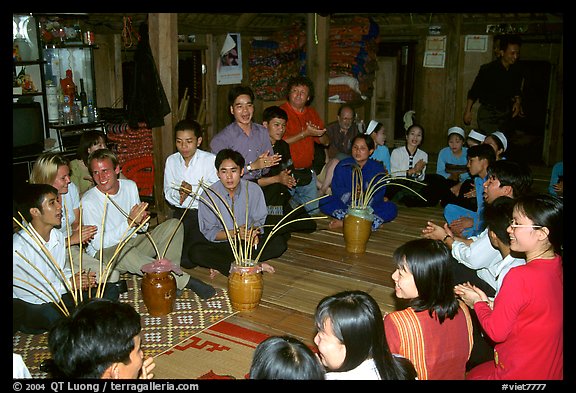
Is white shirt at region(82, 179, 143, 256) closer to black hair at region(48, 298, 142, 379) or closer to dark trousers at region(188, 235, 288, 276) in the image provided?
dark trousers at region(188, 235, 288, 276)

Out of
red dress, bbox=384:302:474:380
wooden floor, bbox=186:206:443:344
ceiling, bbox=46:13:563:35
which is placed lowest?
wooden floor, bbox=186:206:443:344

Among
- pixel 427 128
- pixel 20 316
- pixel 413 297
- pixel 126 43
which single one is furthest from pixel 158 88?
pixel 427 128

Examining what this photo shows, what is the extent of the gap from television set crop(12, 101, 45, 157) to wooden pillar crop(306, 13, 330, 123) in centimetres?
316

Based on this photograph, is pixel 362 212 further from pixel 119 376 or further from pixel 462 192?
pixel 119 376

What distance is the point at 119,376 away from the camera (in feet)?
6.52

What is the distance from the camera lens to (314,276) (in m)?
4.36

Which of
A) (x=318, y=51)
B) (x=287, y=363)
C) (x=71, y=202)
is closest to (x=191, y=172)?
(x=71, y=202)

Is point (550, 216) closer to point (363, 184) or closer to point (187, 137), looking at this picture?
point (187, 137)

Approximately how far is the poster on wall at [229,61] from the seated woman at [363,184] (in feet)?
10.7

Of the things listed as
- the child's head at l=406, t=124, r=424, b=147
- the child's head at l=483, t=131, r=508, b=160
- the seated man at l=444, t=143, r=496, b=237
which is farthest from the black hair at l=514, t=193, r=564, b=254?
the child's head at l=406, t=124, r=424, b=147

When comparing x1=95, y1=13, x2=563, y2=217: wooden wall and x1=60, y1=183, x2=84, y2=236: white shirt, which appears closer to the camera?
x1=60, y1=183, x2=84, y2=236: white shirt

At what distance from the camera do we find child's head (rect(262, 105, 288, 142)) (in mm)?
5246

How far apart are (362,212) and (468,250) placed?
55.7 inches

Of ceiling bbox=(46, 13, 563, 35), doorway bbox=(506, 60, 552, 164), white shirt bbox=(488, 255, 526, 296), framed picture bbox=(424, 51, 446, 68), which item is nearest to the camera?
white shirt bbox=(488, 255, 526, 296)
